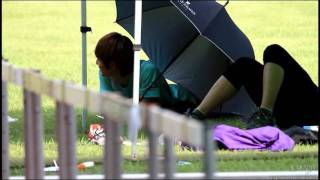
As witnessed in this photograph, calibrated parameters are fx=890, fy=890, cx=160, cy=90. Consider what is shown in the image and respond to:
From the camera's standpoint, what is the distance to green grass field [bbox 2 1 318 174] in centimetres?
542

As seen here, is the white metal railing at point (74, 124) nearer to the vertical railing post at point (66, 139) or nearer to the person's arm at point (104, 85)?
the vertical railing post at point (66, 139)

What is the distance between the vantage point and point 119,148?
2.74 meters

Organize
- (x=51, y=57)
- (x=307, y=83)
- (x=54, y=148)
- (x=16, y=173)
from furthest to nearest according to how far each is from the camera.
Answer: (x=51, y=57), (x=307, y=83), (x=54, y=148), (x=16, y=173)

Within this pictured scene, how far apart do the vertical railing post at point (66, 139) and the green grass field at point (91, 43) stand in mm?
1995

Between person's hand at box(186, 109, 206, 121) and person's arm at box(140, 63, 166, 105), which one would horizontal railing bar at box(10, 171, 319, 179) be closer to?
person's hand at box(186, 109, 206, 121)

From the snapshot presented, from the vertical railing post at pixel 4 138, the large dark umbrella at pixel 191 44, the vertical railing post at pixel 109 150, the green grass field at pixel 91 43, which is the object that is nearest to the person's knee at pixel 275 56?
the green grass field at pixel 91 43

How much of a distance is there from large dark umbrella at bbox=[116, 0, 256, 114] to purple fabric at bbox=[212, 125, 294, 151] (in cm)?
140

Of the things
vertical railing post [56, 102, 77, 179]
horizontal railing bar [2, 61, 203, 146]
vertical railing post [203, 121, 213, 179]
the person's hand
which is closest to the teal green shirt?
the person's hand

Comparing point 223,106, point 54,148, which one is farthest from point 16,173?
point 223,106

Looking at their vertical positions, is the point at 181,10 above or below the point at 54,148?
above

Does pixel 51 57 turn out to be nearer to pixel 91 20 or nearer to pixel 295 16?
pixel 91 20

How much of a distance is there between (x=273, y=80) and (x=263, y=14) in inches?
522

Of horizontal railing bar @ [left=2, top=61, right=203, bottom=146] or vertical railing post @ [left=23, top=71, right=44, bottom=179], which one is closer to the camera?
horizontal railing bar @ [left=2, top=61, right=203, bottom=146]

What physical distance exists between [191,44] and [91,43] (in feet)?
24.2
